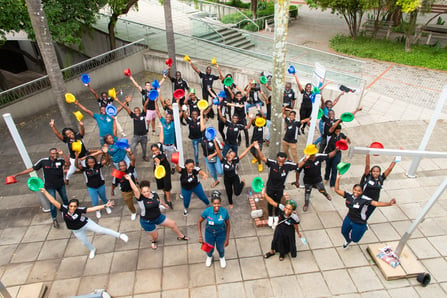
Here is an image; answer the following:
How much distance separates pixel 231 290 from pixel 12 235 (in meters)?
4.75

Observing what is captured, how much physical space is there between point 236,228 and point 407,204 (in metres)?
3.91

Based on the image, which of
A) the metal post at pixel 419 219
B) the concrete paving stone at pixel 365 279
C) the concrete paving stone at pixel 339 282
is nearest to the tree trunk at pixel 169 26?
the concrete paving stone at pixel 339 282

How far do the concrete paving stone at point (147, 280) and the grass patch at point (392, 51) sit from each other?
50.6 feet

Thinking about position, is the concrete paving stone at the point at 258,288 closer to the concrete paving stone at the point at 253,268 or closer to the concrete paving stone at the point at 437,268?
the concrete paving stone at the point at 253,268

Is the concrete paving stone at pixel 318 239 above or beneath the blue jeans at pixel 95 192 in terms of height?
beneath

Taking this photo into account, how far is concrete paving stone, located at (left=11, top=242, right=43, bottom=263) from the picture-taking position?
243 inches

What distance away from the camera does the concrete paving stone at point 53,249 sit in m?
6.19

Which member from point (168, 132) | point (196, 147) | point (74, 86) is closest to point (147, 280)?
point (168, 132)

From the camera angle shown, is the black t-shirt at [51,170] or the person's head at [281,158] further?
the black t-shirt at [51,170]

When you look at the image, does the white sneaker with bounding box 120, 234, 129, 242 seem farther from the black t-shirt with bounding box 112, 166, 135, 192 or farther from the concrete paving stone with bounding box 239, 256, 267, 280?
the concrete paving stone with bounding box 239, 256, 267, 280

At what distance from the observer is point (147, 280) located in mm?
5668

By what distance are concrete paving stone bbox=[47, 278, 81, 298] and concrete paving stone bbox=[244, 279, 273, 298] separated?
2.98 m

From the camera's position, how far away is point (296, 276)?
5.66 metres

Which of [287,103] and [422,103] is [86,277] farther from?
[422,103]
